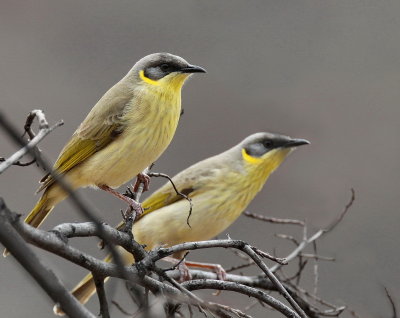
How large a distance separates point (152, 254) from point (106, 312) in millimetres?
198

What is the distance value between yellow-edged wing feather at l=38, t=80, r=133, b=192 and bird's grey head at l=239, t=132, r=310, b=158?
1.28 meters

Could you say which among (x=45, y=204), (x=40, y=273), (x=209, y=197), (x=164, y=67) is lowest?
(x=209, y=197)

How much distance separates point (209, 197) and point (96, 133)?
3.13 feet

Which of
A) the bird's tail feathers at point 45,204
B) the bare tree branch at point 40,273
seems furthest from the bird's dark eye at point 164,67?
the bare tree branch at point 40,273

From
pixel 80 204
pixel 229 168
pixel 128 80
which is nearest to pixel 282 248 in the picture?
pixel 229 168

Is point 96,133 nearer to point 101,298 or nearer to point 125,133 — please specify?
point 125,133

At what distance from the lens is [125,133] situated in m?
3.34

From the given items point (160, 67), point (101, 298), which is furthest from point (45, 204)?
point (101, 298)

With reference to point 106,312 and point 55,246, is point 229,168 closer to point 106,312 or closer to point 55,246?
point 106,312

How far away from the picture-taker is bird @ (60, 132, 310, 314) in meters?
4.00

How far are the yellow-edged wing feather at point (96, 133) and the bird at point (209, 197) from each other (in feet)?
2.20

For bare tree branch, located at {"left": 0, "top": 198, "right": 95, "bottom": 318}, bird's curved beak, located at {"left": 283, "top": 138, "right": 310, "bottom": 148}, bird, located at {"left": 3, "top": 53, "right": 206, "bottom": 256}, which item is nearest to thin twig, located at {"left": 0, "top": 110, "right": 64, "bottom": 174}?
bare tree branch, located at {"left": 0, "top": 198, "right": 95, "bottom": 318}

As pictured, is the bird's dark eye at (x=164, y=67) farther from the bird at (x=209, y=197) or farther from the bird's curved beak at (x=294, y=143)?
the bird's curved beak at (x=294, y=143)

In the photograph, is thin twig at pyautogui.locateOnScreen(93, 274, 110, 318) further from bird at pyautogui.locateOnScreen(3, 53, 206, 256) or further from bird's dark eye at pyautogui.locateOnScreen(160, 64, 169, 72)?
bird's dark eye at pyautogui.locateOnScreen(160, 64, 169, 72)
